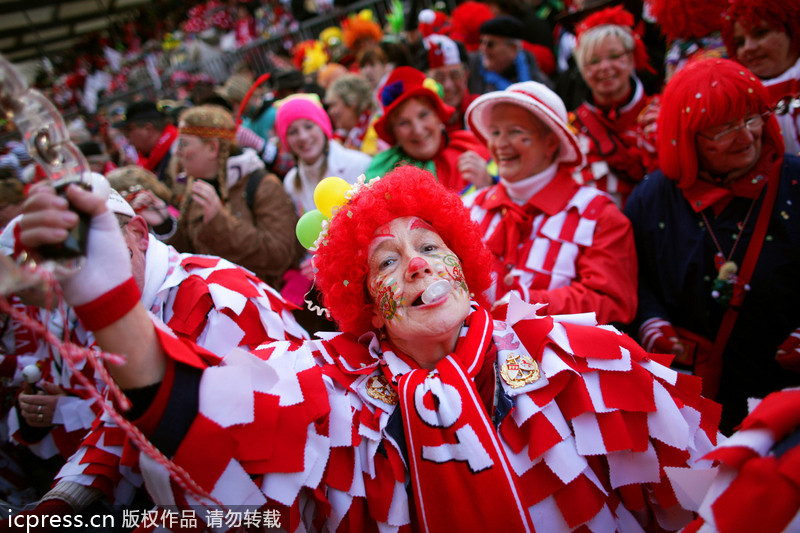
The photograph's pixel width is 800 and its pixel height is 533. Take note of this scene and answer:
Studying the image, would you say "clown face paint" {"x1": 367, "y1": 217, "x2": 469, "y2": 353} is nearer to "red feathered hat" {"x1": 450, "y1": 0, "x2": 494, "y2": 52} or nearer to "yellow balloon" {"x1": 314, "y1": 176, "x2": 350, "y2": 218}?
"yellow balloon" {"x1": 314, "y1": 176, "x2": 350, "y2": 218}

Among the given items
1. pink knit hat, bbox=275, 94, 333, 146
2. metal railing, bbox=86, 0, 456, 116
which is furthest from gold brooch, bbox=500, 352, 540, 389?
metal railing, bbox=86, 0, 456, 116

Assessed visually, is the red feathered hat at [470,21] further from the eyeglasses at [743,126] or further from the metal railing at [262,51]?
the eyeglasses at [743,126]

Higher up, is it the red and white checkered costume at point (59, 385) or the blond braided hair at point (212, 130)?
the blond braided hair at point (212, 130)

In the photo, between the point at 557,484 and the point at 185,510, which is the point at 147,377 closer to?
the point at 185,510

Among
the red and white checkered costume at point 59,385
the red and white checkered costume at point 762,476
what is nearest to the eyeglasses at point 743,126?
the red and white checkered costume at point 762,476

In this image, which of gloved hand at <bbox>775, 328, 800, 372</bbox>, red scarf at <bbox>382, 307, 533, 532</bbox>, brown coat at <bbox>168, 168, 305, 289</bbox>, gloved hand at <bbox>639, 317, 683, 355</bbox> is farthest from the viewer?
brown coat at <bbox>168, 168, 305, 289</bbox>

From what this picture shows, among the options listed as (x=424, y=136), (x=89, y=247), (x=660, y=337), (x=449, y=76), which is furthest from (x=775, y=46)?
(x=89, y=247)

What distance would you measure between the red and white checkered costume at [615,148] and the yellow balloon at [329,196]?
2.06m

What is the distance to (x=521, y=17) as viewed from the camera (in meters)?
5.39

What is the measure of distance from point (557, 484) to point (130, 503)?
60.9 inches

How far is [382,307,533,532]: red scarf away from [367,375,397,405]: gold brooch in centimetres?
10

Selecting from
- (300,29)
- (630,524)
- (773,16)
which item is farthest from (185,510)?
(300,29)

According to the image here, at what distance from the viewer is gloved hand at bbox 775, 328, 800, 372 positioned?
2131 mm

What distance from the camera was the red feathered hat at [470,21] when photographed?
533 centimetres
